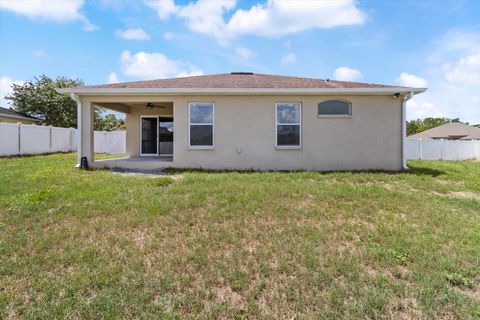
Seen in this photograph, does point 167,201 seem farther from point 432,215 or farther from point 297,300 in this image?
point 432,215

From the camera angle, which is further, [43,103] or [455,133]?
[455,133]

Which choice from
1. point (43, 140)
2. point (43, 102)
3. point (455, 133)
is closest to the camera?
point (43, 140)

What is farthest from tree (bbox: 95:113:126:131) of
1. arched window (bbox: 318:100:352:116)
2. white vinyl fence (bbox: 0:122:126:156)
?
arched window (bbox: 318:100:352:116)

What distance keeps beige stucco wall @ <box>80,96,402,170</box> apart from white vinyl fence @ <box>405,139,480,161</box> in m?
11.3

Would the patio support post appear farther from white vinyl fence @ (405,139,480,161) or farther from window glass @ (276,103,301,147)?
white vinyl fence @ (405,139,480,161)

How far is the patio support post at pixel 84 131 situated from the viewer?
36.1 ft

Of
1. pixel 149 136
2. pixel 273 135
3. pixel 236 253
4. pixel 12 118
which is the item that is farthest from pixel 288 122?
pixel 12 118

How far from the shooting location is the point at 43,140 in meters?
18.1

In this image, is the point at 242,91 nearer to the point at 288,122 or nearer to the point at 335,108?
the point at 288,122

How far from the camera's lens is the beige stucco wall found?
1098cm

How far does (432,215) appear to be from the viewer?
5609 mm

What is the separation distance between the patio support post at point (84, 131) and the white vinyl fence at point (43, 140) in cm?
→ 763

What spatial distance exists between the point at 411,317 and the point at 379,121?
9.39m

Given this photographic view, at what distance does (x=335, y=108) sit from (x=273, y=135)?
2.53 m
